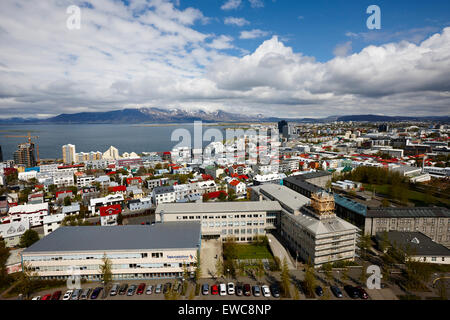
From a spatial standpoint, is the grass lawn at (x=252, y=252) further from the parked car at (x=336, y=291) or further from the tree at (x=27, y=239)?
the tree at (x=27, y=239)

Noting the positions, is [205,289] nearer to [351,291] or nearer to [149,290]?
[149,290]

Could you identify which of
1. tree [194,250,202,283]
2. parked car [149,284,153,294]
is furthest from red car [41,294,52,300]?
tree [194,250,202,283]

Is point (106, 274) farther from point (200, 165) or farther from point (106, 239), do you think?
point (200, 165)

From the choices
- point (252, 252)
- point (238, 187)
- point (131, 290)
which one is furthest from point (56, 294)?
point (238, 187)

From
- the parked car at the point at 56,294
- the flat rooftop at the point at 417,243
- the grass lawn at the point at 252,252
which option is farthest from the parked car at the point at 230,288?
the flat rooftop at the point at 417,243

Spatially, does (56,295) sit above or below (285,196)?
below
